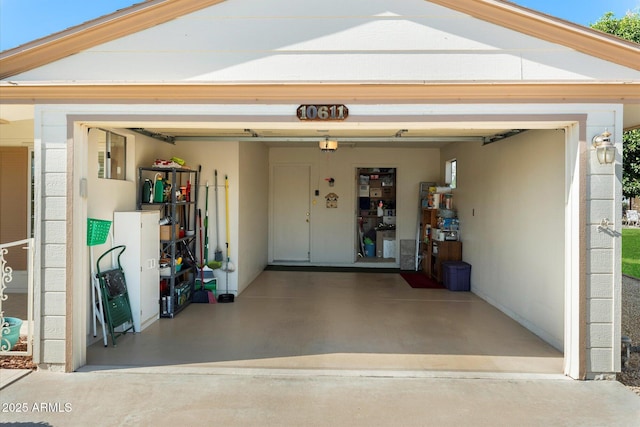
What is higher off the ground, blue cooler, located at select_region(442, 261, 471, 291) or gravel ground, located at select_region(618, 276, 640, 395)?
blue cooler, located at select_region(442, 261, 471, 291)

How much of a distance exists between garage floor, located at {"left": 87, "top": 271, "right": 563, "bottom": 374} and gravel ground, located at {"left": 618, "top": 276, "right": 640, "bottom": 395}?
0.53 meters

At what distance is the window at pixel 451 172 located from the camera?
796 cm

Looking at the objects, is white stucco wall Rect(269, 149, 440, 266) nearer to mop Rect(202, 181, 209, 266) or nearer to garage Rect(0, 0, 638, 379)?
mop Rect(202, 181, 209, 266)

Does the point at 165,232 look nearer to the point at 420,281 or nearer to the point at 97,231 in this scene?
the point at 97,231

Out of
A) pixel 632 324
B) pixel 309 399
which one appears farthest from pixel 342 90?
pixel 632 324

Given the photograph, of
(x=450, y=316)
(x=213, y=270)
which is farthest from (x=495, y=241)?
(x=213, y=270)

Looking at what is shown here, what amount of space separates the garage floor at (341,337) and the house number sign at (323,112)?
86.8 inches

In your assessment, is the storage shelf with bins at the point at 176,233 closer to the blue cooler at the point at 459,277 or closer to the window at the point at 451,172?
the blue cooler at the point at 459,277

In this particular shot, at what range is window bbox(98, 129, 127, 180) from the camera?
4.58 metres

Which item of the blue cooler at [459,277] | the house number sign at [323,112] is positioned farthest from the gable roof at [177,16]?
the blue cooler at [459,277]

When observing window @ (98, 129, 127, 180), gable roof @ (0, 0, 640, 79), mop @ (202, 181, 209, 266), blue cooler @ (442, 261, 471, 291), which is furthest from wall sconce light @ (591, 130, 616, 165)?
mop @ (202, 181, 209, 266)

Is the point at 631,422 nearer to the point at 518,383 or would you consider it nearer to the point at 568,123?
the point at 518,383

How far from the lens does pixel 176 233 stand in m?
5.52

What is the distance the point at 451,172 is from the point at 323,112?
5.30 meters
